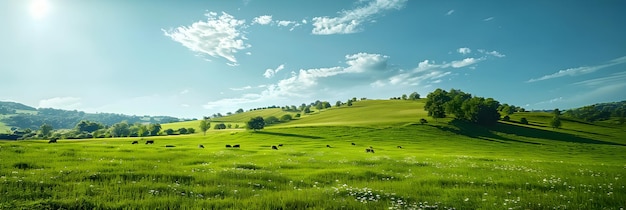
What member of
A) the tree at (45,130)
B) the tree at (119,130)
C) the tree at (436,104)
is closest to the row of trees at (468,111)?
the tree at (436,104)

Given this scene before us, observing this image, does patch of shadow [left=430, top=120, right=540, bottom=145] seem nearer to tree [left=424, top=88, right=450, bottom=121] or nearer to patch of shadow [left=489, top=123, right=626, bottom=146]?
tree [left=424, top=88, right=450, bottom=121]

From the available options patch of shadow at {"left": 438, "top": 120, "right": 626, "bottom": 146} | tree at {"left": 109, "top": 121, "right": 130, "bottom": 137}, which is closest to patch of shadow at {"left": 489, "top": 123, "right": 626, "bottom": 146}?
patch of shadow at {"left": 438, "top": 120, "right": 626, "bottom": 146}

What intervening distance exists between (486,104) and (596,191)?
113297 mm

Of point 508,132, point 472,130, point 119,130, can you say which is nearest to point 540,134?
point 508,132

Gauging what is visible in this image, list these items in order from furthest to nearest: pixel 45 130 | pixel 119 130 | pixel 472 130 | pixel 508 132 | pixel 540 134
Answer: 1. pixel 45 130
2. pixel 119 130
3. pixel 508 132
4. pixel 472 130
5. pixel 540 134

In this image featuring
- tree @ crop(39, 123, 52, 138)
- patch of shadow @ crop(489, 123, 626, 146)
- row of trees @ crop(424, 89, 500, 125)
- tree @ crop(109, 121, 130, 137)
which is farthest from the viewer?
tree @ crop(39, 123, 52, 138)

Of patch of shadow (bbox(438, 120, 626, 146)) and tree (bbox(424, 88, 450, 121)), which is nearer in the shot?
patch of shadow (bbox(438, 120, 626, 146))

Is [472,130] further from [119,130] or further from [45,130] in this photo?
[45,130]

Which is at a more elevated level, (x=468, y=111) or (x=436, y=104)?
(x=436, y=104)

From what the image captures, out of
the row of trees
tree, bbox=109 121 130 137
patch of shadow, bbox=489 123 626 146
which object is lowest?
patch of shadow, bbox=489 123 626 146

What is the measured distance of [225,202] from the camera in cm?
992

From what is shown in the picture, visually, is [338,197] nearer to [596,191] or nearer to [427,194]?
[427,194]

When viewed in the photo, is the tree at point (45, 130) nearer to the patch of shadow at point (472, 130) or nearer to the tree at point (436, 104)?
the tree at point (436, 104)

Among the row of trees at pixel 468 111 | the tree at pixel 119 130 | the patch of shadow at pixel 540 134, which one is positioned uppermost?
the row of trees at pixel 468 111
